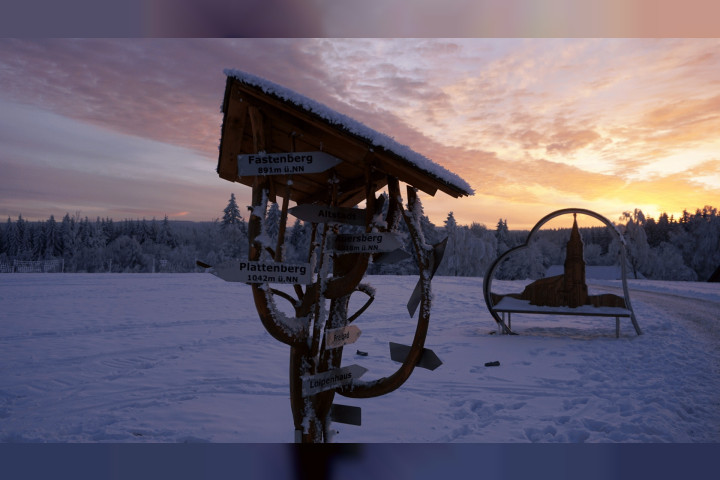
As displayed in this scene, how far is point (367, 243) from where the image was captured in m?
2.85

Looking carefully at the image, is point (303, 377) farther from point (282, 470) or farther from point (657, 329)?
point (657, 329)

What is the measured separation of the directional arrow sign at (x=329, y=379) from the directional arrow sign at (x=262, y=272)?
67 cm

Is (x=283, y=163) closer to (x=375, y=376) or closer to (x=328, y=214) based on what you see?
(x=328, y=214)

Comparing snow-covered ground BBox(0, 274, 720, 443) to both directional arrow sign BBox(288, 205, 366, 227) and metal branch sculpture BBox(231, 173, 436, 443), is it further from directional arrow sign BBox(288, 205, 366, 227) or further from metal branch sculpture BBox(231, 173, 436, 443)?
directional arrow sign BBox(288, 205, 366, 227)

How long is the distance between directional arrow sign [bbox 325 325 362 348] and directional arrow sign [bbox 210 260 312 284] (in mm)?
446

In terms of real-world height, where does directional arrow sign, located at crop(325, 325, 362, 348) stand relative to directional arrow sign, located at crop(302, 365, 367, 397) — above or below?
above

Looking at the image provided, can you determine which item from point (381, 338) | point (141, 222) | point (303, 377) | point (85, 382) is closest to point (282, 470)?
point (303, 377)

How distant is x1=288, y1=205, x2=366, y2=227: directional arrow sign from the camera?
9.10 ft

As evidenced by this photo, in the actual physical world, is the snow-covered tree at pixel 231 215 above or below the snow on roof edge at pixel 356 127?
above

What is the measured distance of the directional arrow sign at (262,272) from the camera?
2.59 metres

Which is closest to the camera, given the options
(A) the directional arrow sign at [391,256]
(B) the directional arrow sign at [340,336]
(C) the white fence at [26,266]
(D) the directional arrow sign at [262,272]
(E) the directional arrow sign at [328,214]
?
(D) the directional arrow sign at [262,272]

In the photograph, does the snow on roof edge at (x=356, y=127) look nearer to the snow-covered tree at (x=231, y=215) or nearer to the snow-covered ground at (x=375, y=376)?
the snow-covered ground at (x=375, y=376)

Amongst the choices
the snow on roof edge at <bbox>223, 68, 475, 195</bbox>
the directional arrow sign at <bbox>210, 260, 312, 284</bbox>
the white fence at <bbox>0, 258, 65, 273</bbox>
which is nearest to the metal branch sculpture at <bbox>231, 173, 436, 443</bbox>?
the directional arrow sign at <bbox>210, 260, 312, 284</bbox>

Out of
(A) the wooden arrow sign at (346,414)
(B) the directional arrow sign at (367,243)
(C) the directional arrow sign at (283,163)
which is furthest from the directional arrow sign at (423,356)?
(C) the directional arrow sign at (283,163)
